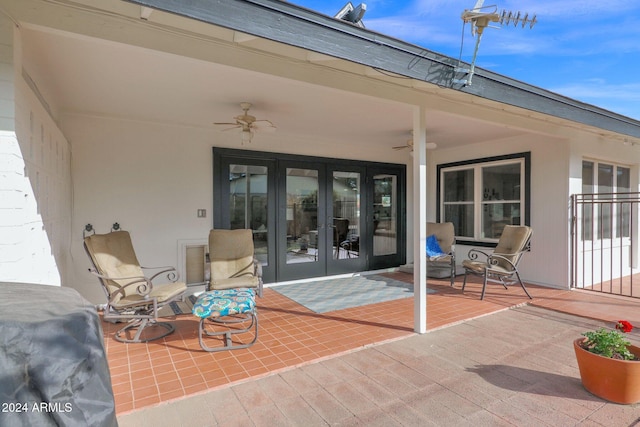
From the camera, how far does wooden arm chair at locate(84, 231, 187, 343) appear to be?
3.25 meters

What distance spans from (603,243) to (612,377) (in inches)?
185

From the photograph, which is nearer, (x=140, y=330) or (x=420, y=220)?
(x=140, y=330)

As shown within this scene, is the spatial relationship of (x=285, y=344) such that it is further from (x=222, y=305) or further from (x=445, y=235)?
(x=445, y=235)

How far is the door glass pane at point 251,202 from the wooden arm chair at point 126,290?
1.78 m

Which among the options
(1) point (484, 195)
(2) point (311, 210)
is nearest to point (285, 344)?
(2) point (311, 210)

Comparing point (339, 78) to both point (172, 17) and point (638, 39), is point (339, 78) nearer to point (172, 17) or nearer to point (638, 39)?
point (172, 17)

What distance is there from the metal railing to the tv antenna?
10.1ft

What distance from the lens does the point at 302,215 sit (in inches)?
233

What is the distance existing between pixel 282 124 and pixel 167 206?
204 centimetres

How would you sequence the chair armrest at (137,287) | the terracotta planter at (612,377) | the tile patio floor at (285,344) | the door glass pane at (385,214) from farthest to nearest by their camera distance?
the door glass pane at (385,214)
the chair armrest at (137,287)
the tile patio floor at (285,344)
the terracotta planter at (612,377)

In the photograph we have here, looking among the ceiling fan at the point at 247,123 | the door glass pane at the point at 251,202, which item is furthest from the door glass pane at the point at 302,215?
the ceiling fan at the point at 247,123

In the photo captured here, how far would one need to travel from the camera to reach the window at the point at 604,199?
219 inches

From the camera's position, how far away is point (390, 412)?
2113mm

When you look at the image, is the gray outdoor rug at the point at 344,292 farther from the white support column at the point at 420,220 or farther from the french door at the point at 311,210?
the white support column at the point at 420,220
